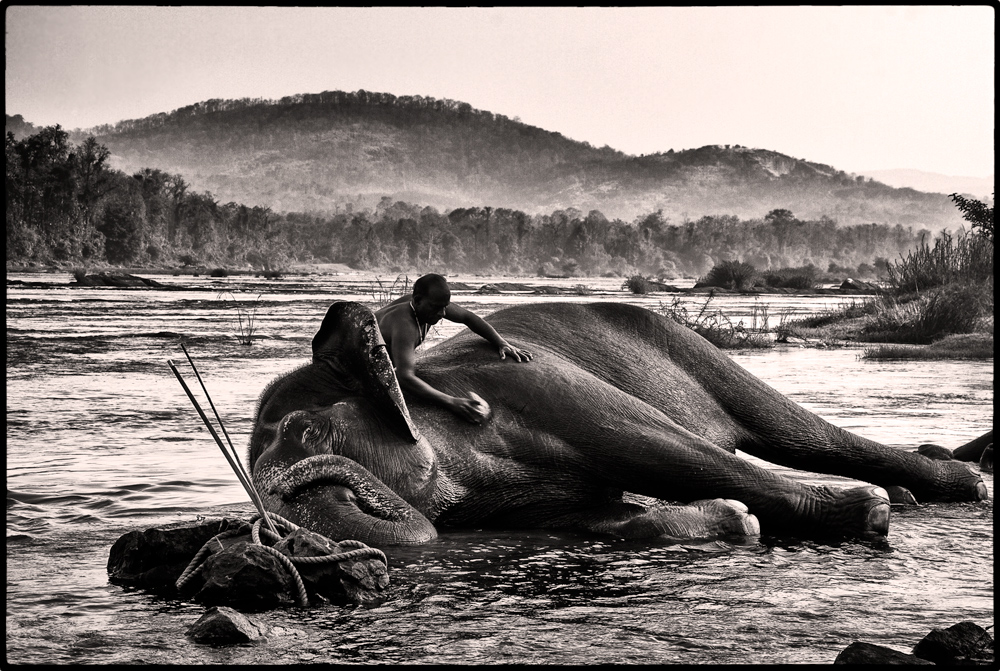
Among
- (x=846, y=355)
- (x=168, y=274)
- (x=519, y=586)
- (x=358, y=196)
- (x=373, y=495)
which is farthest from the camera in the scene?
(x=168, y=274)

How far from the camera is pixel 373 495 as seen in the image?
588cm

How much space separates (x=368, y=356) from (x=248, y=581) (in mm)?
1470

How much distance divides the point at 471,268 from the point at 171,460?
22.7m

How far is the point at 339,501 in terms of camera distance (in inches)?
228

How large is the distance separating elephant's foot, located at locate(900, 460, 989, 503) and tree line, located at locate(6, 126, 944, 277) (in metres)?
20.7

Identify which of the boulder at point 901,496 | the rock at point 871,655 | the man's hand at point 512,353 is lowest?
the boulder at point 901,496

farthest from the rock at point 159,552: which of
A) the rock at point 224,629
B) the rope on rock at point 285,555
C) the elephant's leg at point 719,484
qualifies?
the elephant's leg at point 719,484

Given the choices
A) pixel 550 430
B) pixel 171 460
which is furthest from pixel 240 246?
pixel 550 430

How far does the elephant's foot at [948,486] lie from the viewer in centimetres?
759

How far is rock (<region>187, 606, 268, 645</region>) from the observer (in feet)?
14.8

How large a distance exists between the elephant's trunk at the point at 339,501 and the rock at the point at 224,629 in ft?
3.56

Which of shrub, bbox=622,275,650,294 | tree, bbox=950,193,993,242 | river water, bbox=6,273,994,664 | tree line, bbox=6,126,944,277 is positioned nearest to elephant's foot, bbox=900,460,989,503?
river water, bbox=6,273,994,664

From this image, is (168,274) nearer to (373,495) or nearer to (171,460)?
(171,460)

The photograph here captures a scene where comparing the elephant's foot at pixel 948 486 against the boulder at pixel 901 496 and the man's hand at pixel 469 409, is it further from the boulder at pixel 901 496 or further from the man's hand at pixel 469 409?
the man's hand at pixel 469 409
